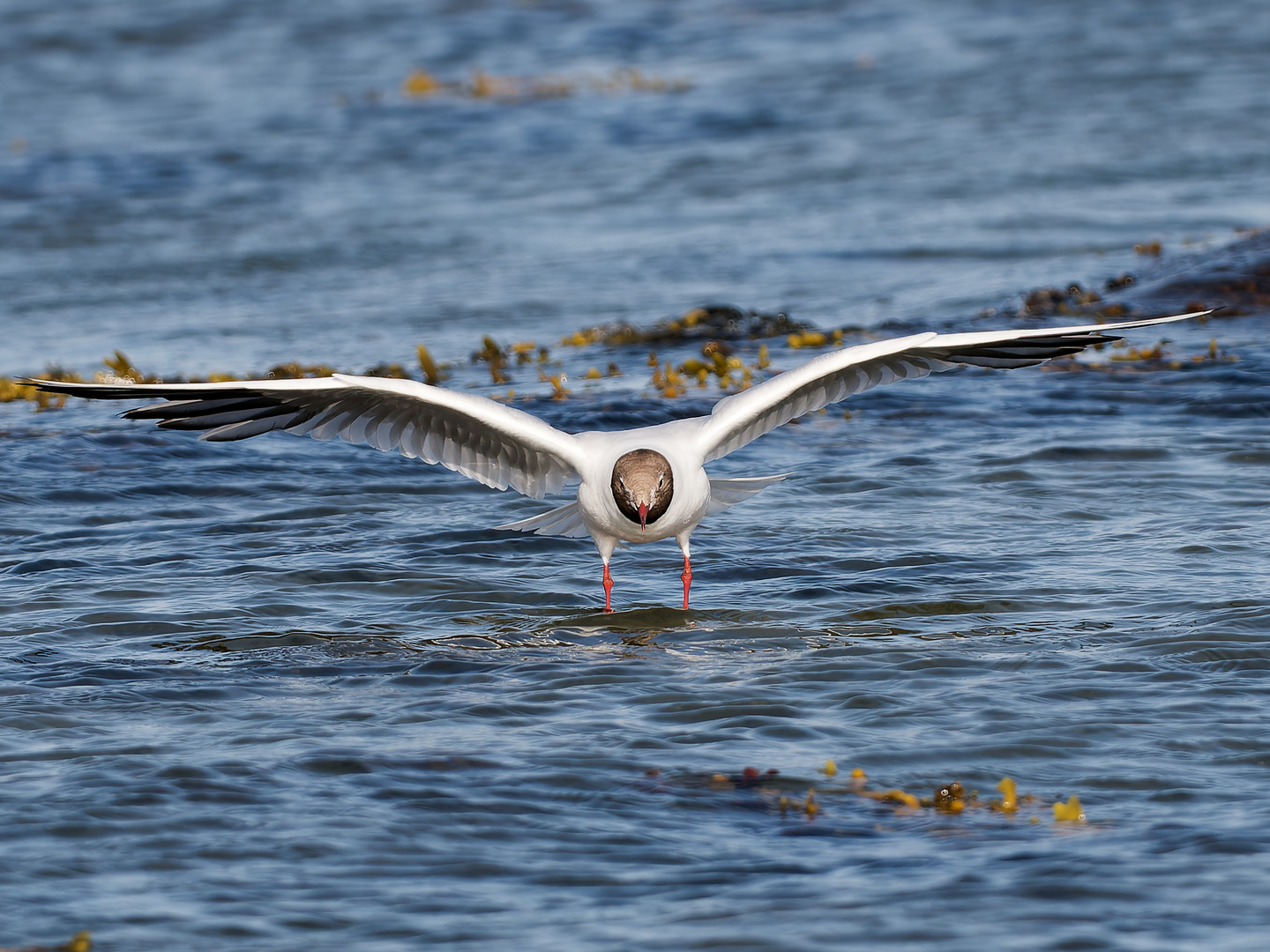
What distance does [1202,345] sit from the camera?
12.4 metres

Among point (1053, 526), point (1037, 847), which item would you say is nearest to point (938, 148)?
point (1053, 526)

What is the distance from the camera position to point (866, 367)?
8.00 metres

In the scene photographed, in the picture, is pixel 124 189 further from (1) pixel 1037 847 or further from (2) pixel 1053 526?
(1) pixel 1037 847

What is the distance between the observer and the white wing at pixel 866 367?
7.54 meters

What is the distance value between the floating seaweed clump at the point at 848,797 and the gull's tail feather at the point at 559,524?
2.47m

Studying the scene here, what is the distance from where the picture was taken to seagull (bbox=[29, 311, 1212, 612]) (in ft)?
23.7

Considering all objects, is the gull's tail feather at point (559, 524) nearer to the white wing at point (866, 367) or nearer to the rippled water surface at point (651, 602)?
the rippled water surface at point (651, 602)

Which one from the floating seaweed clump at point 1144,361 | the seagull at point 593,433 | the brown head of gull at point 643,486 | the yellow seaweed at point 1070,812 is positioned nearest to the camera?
the yellow seaweed at point 1070,812

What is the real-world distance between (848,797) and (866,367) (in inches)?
115

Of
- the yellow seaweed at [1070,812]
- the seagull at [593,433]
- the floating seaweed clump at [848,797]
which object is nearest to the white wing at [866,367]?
the seagull at [593,433]

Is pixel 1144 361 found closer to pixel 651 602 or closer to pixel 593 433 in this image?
pixel 651 602

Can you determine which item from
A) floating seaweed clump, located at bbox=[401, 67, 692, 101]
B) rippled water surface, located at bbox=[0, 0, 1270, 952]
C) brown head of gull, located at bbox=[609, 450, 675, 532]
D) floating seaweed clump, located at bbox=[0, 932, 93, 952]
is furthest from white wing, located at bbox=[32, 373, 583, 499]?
floating seaweed clump, located at bbox=[401, 67, 692, 101]

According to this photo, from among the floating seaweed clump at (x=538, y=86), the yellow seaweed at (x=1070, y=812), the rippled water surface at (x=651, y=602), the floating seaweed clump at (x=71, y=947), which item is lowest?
the floating seaweed clump at (x=71, y=947)

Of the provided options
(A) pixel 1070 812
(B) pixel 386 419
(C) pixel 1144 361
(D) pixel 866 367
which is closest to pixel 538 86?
(C) pixel 1144 361
